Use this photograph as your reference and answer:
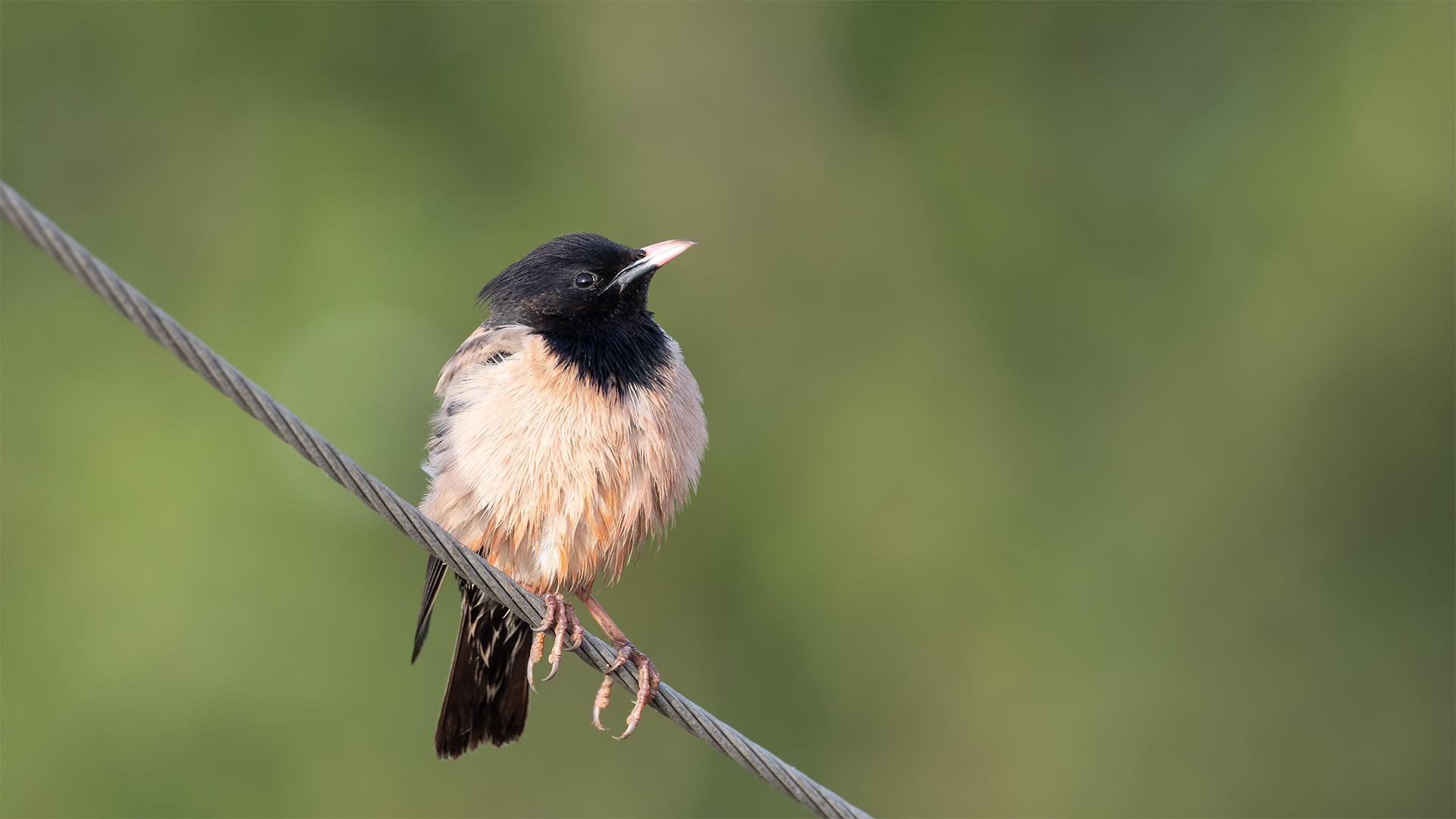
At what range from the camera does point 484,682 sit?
470 centimetres

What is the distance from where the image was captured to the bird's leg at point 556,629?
3.83 metres

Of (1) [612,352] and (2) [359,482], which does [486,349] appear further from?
(2) [359,482]

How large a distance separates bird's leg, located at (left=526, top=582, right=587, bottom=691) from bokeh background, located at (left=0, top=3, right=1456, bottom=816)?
474 cm

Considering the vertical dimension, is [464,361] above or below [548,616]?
above

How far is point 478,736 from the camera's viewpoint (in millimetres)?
4707

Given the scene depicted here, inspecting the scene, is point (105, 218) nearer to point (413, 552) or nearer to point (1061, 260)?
point (413, 552)

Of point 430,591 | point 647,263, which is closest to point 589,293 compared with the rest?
point 647,263

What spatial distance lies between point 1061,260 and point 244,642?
7.31 m

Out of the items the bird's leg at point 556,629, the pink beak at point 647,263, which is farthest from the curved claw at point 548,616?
the pink beak at point 647,263

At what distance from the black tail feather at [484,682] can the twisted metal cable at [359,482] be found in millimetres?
895

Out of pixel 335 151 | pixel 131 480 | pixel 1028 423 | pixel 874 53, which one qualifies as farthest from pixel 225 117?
pixel 1028 423

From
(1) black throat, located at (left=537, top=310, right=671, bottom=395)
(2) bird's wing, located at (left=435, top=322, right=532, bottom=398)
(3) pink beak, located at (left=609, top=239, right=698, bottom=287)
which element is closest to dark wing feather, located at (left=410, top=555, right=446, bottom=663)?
(2) bird's wing, located at (left=435, top=322, right=532, bottom=398)

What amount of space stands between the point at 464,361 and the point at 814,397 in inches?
241

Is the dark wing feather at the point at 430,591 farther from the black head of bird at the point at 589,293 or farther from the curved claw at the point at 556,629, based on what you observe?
the black head of bird at the point at 589,293
